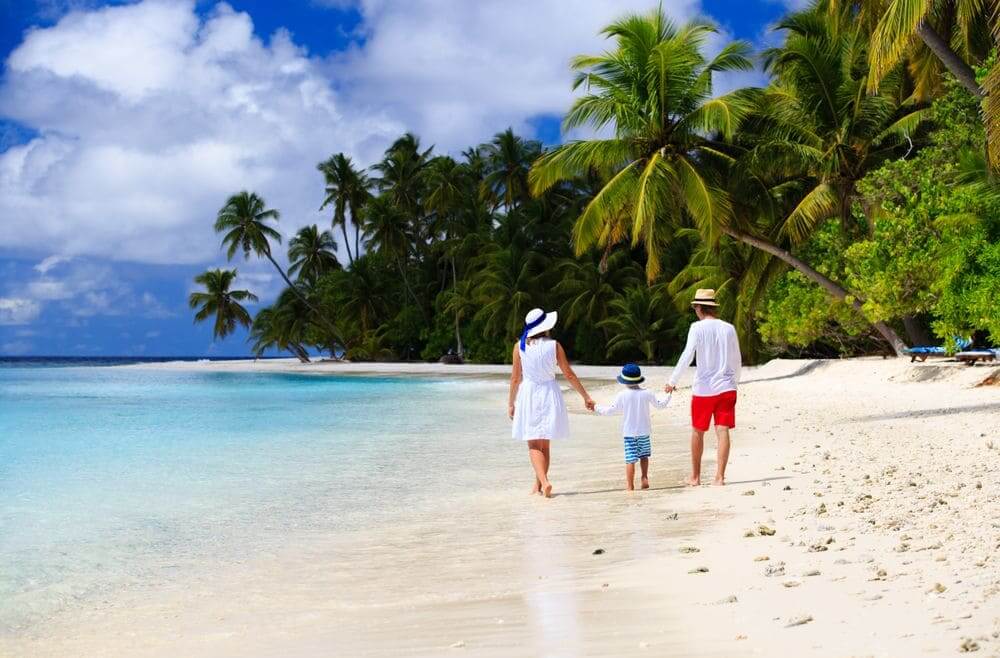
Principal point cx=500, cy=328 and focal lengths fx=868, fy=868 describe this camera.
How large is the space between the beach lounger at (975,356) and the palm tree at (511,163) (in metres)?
28.9

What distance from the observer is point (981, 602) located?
9.92 feet

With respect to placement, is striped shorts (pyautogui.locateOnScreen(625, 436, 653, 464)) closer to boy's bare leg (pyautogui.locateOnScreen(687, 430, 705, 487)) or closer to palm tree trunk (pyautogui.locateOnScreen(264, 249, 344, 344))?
boy's bare leg (pyautogui.locateOnScreen(687, 430, 705, 487))

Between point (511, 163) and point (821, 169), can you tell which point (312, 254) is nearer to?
point (511, 163)

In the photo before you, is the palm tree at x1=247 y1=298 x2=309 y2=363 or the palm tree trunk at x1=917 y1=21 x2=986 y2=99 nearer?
the palm tree trunk at x1=917 y1=21 x2=986 y2=99

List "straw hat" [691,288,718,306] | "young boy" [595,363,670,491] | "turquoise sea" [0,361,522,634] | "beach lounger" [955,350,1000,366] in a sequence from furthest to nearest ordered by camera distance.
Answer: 1. "beach lounger" [955,350,1000,366]
2. "young boy" [595,363,670,491]
3. "straw hat" [691,288,718,306]
4. "turquoise sea" [0,361,522,634]

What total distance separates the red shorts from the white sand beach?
0.49 meters

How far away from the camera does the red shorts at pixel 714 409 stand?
6.41m

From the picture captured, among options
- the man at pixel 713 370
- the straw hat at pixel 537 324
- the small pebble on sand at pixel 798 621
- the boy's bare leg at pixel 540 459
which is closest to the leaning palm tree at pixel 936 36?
the man at pixel 713 370

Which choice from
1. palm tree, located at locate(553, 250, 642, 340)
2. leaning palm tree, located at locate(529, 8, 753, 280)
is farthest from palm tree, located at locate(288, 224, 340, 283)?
leaning palm tree, located at locate(529, 8, 753, 280)

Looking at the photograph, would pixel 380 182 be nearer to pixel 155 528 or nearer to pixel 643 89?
pixel 643 89

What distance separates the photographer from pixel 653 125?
1761cm

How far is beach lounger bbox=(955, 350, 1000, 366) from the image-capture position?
52.7ft

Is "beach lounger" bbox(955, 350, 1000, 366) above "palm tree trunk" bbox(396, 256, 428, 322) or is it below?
below

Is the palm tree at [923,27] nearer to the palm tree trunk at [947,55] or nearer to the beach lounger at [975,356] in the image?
the palm tree trunk at [947,55]
